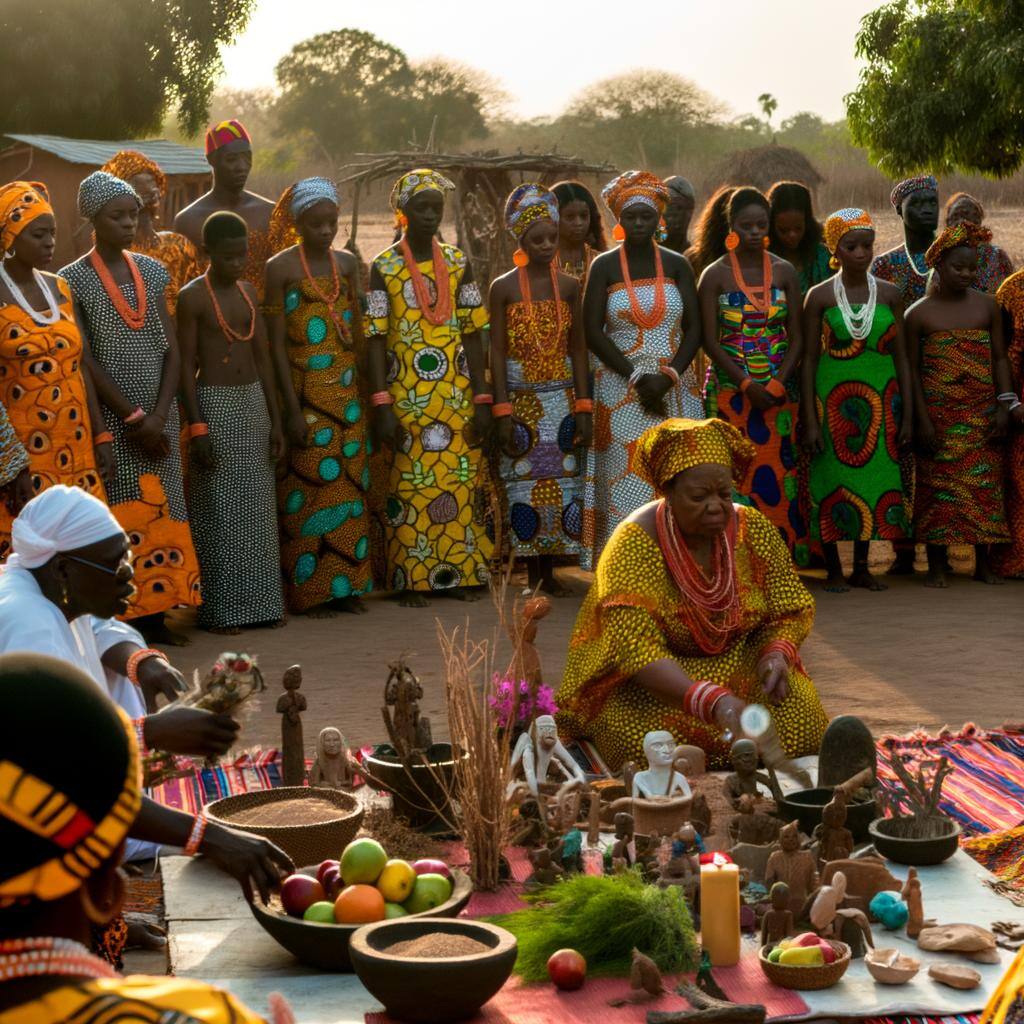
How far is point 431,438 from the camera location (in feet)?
31.7

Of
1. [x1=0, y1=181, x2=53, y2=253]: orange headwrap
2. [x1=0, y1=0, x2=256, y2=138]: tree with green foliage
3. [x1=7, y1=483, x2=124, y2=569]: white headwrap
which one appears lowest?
[x1=7, y1=483, x2=124, y2=569]: white headwrap

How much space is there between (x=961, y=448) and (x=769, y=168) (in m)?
11.9

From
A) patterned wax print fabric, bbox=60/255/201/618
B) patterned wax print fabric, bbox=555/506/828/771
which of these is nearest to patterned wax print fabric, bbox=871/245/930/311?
patterned wax print fabric, bbox=555/506/828/771

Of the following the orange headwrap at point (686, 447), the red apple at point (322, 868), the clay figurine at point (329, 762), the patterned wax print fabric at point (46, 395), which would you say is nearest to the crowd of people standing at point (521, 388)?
the patterned wax print fabric at point (46, 395)

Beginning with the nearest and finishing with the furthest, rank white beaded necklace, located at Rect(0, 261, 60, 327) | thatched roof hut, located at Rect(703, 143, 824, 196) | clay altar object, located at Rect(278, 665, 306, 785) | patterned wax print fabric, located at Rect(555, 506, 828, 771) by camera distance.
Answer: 1. clay altar object, located at Rect(278, 665, 306, 785)
2. patterned wax print fabric, located at Rect(555, 506, 828, 771)
3. white beaded necklace, located at Rect(0, 261, 60, 327)
4. thatched roof hut, located at Rect(703, 143, 824, 196)

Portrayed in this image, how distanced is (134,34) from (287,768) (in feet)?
77.5

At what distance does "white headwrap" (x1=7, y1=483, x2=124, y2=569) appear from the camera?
452cm

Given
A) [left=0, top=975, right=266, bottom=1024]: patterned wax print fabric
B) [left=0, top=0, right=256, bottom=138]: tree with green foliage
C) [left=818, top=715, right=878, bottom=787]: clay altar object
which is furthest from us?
[left=0, top=0, right=256, bottom=138]: tree with green foliage

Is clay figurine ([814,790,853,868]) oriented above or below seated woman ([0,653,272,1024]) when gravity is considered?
below

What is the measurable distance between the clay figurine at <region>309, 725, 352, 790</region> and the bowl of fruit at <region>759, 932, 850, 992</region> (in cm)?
186

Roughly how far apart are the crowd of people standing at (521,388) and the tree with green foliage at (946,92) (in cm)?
636

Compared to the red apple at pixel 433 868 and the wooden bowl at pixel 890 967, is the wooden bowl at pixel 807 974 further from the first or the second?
the red apple at pixel 433 868

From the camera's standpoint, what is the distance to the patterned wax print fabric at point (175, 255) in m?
9.29

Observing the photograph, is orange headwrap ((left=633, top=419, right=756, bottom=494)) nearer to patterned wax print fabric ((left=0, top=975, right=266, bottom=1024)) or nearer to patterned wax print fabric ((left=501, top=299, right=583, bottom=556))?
patterned wax print fabric ((left=501, top=299, right=583, bottom=556))
